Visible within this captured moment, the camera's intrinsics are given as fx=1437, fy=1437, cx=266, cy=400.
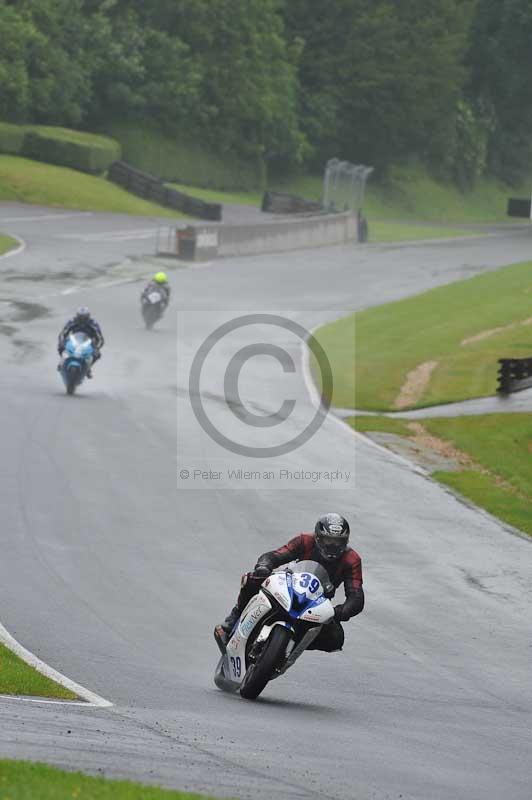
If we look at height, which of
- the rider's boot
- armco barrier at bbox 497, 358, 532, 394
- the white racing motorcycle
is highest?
the white racing motorcycle

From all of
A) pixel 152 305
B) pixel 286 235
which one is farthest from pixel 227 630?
pixel 286 235

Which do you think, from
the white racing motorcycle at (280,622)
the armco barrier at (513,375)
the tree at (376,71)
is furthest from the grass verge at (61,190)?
the white racing motorcycle at (280,622)

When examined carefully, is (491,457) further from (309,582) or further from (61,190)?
(61,190)

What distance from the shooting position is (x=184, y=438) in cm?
2722

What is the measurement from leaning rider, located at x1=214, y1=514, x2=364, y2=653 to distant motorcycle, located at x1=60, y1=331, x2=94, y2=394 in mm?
16200

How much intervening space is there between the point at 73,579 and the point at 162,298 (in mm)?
23658

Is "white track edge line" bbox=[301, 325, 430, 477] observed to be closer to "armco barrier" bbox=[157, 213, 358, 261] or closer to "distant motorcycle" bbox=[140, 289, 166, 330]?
"distant motorcycle" bbox=[140, 289, 166, 330]

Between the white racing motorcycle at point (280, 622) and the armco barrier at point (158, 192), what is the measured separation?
60.1 metres

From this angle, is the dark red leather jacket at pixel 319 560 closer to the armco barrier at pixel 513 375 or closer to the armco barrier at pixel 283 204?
the armco barrier at pixel 513 375

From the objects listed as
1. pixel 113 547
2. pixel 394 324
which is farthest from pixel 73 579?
pixel 394 324

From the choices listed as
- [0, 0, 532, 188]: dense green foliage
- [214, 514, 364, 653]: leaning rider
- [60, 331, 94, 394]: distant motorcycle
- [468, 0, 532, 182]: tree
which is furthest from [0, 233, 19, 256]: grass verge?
[468, 0, 532, 182]: tree

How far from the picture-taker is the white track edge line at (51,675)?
12.0m

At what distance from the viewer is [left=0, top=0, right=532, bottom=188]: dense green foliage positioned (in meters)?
80.2

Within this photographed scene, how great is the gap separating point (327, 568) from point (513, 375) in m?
24.5
